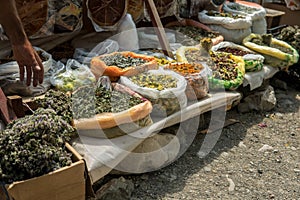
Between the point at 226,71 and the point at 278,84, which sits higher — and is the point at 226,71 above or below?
above

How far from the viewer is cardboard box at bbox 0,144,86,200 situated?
216cm

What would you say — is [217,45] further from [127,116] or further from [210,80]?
[127,116]

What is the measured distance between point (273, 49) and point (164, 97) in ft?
6.32

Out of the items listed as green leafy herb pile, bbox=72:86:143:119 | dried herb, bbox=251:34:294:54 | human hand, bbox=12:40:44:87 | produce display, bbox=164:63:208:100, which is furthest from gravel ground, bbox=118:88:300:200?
human hand, bbox=12:40:44:87

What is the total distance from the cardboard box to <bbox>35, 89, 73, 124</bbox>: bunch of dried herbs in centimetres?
40

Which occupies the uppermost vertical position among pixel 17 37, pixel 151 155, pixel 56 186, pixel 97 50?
pixel 17 37

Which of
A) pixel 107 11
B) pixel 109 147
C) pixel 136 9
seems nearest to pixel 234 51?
pixel 136 9

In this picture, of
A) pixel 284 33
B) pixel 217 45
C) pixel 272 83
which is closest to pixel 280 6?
pixel 284 33

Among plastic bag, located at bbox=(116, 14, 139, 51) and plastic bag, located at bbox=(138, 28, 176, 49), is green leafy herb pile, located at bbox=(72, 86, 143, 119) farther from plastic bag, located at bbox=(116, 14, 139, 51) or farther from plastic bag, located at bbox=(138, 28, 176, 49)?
plastic bag, located at bbox=(138, 28, 176, 49)

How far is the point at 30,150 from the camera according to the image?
219 centimetres

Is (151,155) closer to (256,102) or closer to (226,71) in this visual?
(226,71)

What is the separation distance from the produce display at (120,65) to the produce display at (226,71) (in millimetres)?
646

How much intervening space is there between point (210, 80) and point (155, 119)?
83 cm

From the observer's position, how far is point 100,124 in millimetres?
2750
